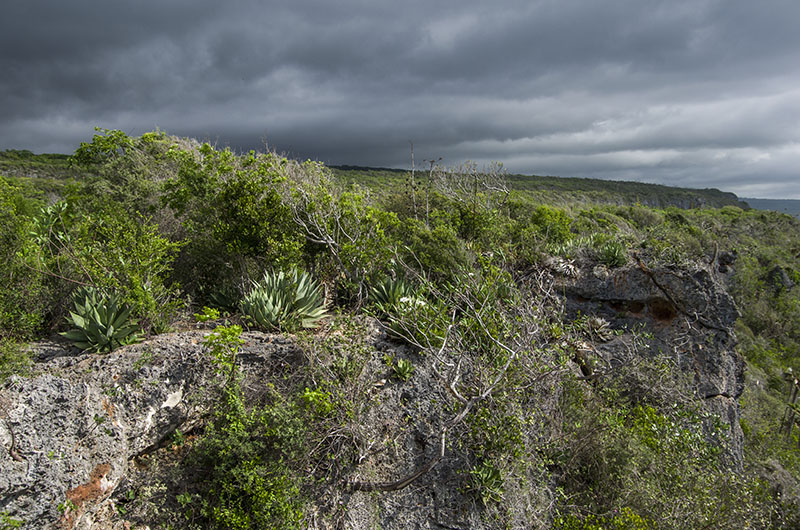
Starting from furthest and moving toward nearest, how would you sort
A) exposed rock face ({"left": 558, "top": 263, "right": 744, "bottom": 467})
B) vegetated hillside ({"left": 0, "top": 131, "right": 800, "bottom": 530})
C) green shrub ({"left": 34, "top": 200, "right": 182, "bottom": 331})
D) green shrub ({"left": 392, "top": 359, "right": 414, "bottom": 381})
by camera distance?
exposed rock face ({"left": 558, "top": 263, "right": 744, "bottom": 467}) → green shrub ({"left": 392, "top": 359, "right": 414, "bottom": 381}) → green shrub ({"left": 34, "top": 200, "right": 182, "bottom": 331}) → vegetated hillside ({"left": 0, "top": 131, "right": 800, "bottom": 530})

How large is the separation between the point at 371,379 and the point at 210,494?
2.14m

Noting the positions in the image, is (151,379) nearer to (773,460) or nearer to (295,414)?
(295,414)

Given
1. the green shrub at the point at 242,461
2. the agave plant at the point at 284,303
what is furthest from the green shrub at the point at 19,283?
the agave plant at the point at 284,303

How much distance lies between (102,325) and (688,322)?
10.3 metres

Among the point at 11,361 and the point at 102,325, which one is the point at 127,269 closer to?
the point at 102,325

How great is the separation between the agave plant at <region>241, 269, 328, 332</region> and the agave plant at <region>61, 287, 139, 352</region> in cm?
150

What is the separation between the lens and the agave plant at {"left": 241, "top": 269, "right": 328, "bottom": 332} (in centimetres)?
581

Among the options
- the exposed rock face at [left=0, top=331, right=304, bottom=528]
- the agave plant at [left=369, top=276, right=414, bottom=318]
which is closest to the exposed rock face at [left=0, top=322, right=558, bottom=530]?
the exposed rock face at [left=0, top=331, right=304, bottom=528]

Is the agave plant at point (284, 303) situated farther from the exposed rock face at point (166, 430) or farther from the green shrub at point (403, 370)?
the green shrub at point (403, 370)

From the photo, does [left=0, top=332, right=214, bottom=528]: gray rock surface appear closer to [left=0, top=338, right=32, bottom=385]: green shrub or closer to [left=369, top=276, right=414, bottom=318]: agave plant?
[left=0, top=338, right=32, bottom=385]: green shrub

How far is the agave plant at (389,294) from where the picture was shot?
6625 mm

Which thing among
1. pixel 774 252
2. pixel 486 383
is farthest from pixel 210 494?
pixel 774 252

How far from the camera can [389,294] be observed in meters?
6.73

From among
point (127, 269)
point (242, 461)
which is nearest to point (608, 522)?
point (242, 461)
